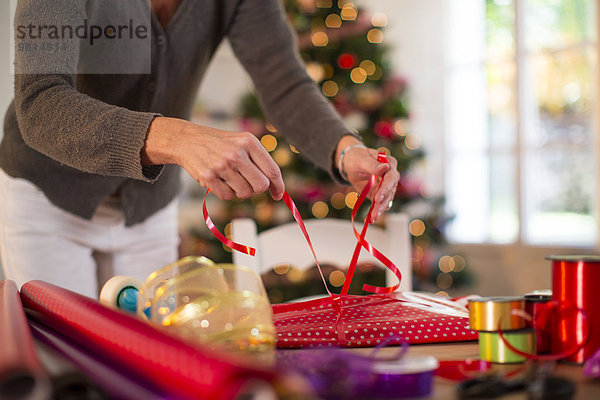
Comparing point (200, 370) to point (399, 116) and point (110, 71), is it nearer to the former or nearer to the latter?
point (110, 71)

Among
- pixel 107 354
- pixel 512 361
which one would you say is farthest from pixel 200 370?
pixel 512 361

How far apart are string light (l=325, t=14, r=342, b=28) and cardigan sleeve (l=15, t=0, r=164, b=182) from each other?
2.51m

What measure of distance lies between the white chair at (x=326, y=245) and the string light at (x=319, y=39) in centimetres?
213

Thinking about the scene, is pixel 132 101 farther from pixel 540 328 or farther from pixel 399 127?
pixel 399 127

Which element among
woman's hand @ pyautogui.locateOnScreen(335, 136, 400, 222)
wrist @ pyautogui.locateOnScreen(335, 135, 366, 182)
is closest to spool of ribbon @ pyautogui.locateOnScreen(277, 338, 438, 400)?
woman's hand @ pyautogui.locateOnScreen(335, 136, 400, 222)

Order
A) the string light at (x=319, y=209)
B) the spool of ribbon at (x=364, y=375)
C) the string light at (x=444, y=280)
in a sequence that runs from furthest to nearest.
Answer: the string light at (x=444, y=280) → the string light at (x=319, y=209) → the spool of ribbon at (x=364, y=375)

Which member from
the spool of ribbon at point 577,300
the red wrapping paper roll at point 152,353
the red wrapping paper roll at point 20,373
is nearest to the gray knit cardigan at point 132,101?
the red wrapping paper roll at point 152,353

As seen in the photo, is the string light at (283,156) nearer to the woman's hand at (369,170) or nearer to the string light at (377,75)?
the string light at (377,75)

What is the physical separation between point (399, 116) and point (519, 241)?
103cm

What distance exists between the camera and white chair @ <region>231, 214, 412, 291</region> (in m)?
1.34

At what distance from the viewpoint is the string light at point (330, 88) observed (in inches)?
130

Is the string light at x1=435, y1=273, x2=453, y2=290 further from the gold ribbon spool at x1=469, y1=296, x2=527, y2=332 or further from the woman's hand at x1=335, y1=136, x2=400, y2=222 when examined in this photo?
the gold ribbon spool at x1=469, y1=296, x2=527, y2=332

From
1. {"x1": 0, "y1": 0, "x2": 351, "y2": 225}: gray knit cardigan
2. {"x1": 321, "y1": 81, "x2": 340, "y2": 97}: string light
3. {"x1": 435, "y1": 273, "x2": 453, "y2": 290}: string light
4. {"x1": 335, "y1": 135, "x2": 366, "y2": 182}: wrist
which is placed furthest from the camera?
{"x1": 435, "y1": 273, "x2": 453, "y2": 290}: string light

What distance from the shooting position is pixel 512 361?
618 millimetres
